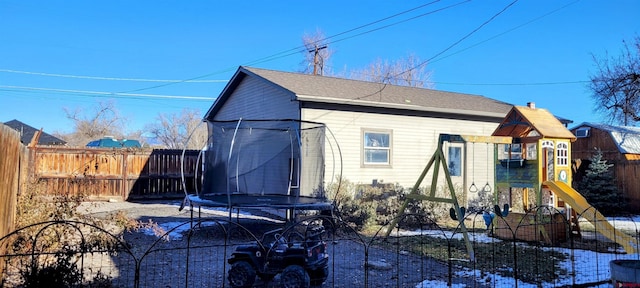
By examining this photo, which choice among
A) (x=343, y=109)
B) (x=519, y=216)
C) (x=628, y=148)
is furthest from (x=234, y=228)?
(x=628, y=148)

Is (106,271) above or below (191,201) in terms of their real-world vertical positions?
below

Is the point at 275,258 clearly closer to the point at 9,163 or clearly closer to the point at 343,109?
the point at 9,163

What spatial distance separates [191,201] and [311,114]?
4441 millimetres

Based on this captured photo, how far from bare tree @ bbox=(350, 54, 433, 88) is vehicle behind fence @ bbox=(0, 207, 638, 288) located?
89.4 feet

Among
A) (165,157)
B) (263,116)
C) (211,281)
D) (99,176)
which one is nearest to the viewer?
(211,281)

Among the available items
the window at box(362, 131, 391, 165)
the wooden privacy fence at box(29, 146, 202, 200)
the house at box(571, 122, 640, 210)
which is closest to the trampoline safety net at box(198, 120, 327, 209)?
the window at box(362, 131, 391, 165)

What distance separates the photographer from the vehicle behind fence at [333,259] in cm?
469

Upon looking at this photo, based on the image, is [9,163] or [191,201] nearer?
[9,163]

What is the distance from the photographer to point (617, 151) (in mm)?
18531

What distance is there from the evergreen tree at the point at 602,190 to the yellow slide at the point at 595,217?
708cm

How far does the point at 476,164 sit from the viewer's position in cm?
1518

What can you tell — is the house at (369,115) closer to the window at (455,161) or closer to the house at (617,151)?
the window at (455,161)

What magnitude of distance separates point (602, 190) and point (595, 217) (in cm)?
868

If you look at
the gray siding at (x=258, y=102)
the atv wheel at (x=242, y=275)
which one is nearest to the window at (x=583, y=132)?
the gray siding at (x=258, y=102)
